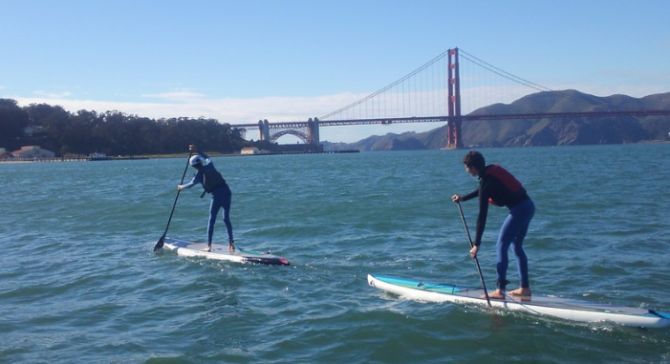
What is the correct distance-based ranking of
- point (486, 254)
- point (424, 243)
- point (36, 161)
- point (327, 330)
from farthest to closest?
point (36, 161), point (424, 243), point (486, 254), point (327, 330)

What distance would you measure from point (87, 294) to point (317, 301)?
348 centimetres

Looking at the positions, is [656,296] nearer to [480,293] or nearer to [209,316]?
[480,293]

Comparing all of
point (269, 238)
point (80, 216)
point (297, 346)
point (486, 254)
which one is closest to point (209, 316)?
point (297, 346)


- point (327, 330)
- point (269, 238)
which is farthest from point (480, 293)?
point (269, 238)

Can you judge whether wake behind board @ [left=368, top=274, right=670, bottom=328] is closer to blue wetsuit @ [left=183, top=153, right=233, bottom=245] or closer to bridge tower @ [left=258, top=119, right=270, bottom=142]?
blue wetsuit @ [left=183, top=153, right=233, bottom=245]

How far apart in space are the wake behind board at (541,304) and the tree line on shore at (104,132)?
125121 mm

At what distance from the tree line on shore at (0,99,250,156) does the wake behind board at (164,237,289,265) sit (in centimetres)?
11946

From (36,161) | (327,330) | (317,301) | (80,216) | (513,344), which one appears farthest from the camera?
(36,161)

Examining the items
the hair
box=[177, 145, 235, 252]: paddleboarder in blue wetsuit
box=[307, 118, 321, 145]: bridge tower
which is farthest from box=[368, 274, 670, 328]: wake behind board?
box=[307, 118, 321, 145]: bridge tower

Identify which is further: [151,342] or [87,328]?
[87,328]

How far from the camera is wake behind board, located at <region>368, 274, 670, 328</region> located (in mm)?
7527

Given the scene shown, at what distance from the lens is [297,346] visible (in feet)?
23.9

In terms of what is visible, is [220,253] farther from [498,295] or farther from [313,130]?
[313,130]

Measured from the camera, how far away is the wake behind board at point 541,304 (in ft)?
24.7
